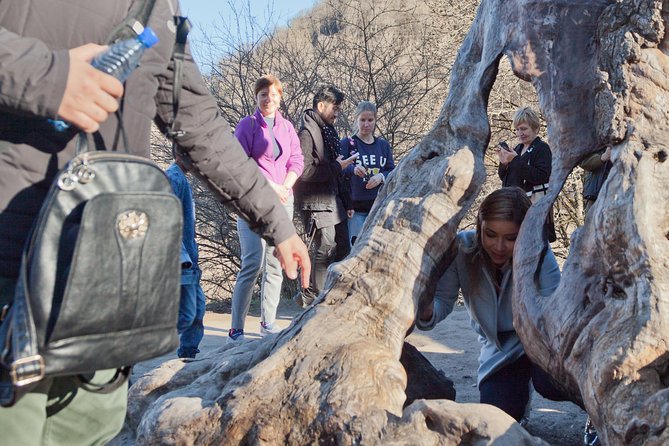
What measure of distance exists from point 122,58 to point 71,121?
199mm

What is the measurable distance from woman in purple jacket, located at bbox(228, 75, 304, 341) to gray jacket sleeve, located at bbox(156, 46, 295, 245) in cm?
339

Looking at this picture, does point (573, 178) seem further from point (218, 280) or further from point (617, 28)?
point (617, 28)

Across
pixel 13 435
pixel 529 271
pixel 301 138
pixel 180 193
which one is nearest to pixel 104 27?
pixel 13 435

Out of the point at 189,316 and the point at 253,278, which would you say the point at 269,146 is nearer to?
the point at 253,278

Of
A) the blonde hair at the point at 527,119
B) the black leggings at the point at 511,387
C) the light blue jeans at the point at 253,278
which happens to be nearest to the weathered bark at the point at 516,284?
the black leggings at the point at 511,387

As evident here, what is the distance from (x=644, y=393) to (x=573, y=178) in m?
9.26

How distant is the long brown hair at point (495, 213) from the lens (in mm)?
4027

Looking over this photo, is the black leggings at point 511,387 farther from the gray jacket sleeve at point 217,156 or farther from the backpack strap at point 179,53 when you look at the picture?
the backpack strap at point 179,53

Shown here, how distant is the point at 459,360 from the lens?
20.4 ft

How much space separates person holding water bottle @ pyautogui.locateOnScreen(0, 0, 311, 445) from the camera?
163 centimetres

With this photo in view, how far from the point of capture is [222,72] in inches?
465

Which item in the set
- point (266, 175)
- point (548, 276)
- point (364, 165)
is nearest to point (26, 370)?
point (548, 276)

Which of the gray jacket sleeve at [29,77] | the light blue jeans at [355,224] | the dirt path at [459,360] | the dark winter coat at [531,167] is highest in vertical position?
the dark winter coat at [531,167]

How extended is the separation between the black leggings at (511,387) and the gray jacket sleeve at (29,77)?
9.84ft
